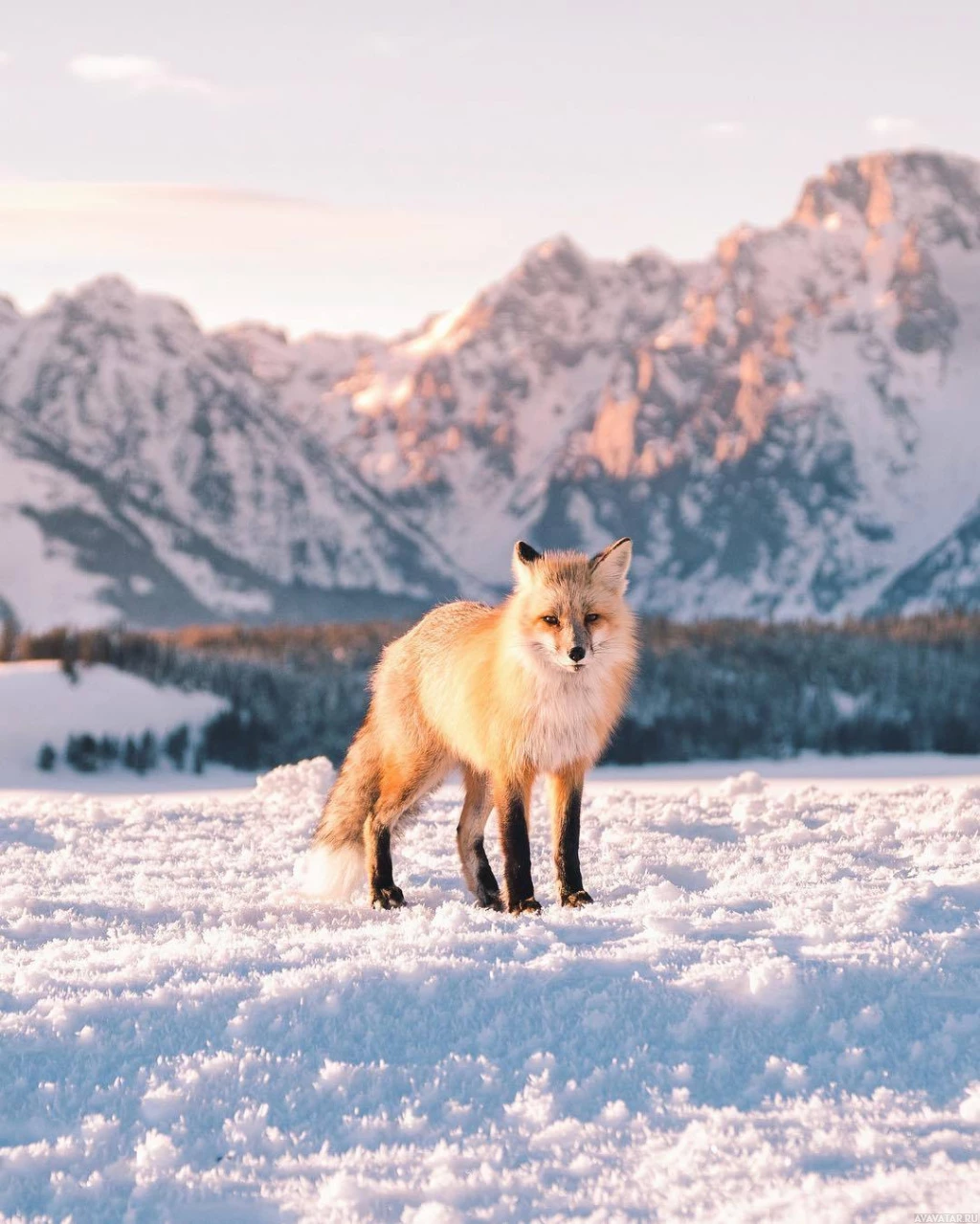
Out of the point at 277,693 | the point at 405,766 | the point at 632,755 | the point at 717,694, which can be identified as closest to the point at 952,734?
the point at 717,694

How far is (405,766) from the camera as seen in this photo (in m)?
10.8

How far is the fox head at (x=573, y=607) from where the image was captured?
9484 millimetres

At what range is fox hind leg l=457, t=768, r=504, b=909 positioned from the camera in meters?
10.9

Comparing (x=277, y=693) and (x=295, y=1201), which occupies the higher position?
(x=295, y=1201)

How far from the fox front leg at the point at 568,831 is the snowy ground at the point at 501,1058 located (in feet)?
0.65

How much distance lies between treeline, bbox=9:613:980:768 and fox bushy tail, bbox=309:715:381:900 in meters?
24.2

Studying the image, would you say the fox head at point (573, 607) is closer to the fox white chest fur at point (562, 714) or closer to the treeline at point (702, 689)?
the fox white chest fur at point (562, 714)

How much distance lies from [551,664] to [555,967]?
232 centimetres

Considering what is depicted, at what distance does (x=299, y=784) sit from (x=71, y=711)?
49.4 ft

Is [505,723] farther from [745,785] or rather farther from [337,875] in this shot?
[745,785]

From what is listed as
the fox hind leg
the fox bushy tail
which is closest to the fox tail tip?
the fox bushy tail

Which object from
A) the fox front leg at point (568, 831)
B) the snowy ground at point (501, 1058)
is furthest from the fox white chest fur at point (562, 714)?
the snowy ground at point (501, 1058)

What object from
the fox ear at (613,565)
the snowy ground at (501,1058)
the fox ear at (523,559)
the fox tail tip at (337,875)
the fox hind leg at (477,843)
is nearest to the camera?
the snowy ground at (501,1058)

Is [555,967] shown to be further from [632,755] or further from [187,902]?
[632,755]
